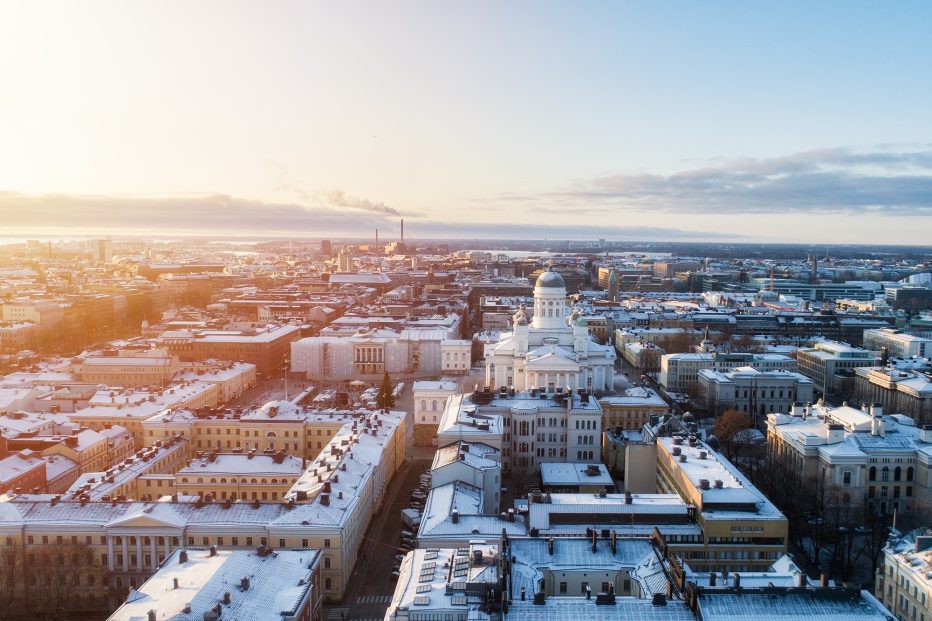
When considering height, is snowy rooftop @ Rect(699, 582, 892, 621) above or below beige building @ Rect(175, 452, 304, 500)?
above

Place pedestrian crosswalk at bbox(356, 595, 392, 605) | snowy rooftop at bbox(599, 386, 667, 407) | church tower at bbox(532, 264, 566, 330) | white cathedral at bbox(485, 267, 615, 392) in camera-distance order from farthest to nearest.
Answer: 1. church tower at bbox(532, 264, 566, 330)
2. white cathedral at bbox(485, 267, 615, 392)
3. snowy rooftop at bbox(599, 386, 667, 407)
4. pedestrian crosswalk at bbox(356, 595, 392, 605)

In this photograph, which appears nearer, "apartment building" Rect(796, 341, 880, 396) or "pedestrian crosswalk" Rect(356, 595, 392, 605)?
"pedestrian crosswalk" Rect(356, 595, 392, 605)

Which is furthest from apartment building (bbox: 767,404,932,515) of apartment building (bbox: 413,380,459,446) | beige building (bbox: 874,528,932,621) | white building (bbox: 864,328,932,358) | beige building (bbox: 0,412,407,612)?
white building (bbox: 864,328,932,358)

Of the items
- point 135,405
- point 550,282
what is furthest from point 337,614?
point 550,282

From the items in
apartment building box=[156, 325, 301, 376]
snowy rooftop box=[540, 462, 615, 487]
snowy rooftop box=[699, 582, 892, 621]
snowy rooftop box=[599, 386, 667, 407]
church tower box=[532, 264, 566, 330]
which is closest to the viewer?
snowy rooftop box=[699, 582, 892, 621]

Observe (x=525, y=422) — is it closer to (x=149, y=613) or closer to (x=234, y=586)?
(x=234, y=586)

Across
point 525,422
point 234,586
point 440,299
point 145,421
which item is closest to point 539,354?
point 525,422

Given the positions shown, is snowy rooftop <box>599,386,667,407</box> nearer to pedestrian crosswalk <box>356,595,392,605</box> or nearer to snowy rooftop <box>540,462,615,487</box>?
snowy rooftop <box>540,462,615,487</box>
